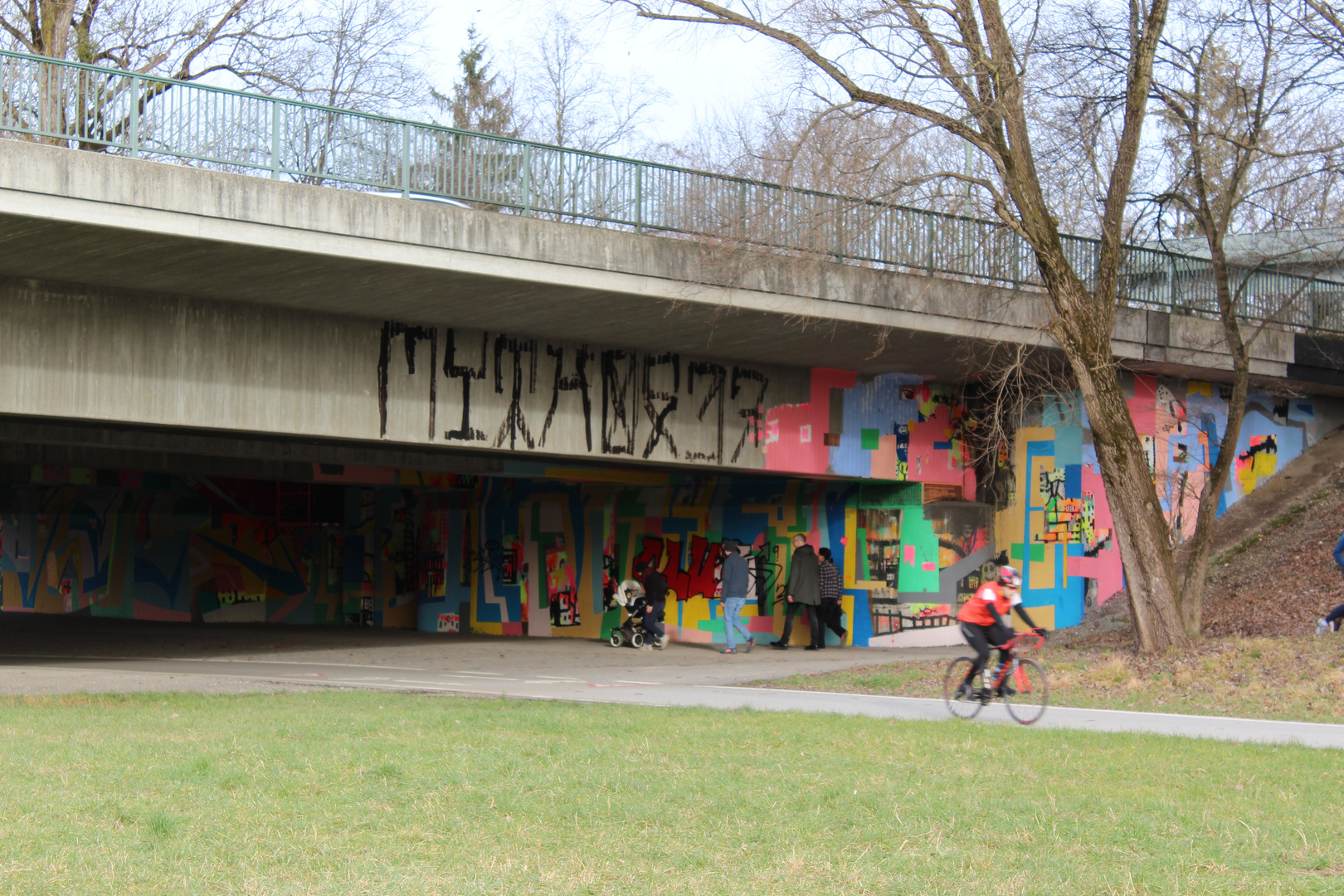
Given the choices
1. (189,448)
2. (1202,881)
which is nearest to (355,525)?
(189,448)

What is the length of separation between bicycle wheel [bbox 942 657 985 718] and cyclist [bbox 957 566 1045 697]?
3.5 inches

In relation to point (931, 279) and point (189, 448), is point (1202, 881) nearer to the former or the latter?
point (931, 279)

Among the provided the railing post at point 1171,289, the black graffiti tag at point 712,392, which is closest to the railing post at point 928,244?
the black graffiti tag at point 712,392

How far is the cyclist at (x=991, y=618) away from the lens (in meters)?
10.9

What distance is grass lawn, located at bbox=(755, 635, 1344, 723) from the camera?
11.8 metres

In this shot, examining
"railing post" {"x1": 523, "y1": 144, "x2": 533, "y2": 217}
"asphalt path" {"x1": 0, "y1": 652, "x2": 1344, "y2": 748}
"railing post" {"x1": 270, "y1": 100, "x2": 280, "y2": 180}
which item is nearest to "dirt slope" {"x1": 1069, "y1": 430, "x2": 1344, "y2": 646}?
"asphalt path" {"x1": 0, "y1": 652, "x2": 1344, "y2": 748}

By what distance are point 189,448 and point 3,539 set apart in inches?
773

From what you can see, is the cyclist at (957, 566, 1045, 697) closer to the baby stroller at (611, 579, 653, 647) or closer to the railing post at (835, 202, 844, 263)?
the railing post at (835, 202, 844, 263)

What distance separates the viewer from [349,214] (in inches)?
519

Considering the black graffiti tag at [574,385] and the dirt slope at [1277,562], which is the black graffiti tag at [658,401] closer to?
the black graffiti tag at [574,385]

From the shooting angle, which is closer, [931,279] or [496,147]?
[496,147]

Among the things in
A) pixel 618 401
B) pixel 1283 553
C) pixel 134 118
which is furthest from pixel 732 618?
pixel 134 118

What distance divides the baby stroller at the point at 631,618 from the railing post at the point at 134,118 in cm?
1163

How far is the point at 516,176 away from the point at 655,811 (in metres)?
9.92
